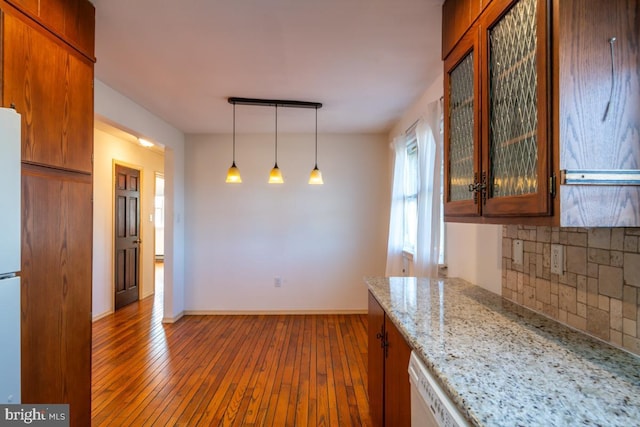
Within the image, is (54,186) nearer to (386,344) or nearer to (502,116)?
(386,344)

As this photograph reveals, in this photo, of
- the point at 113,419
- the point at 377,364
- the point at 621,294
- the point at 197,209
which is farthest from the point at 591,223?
the point at 197,209

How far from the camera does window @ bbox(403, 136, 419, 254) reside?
324 centimetres

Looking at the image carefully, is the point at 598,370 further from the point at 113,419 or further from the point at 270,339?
the point at 270,339

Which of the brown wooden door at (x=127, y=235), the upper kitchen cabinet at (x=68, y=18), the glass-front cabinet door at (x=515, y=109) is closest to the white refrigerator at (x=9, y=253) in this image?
the upper kitchen cabinet at (x=68, y=18)

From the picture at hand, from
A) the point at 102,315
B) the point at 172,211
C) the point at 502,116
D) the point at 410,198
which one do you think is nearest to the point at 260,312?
the point at 172,211

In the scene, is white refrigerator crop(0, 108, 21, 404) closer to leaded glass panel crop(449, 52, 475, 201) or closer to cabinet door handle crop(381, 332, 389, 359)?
cabinet door handle crop(381, 332, 389, 359)

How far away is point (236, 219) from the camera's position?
4.30 m

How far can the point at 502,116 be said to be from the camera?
3.75ft

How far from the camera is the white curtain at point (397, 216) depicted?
11.3 ft

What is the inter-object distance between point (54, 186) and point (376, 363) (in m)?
1.93

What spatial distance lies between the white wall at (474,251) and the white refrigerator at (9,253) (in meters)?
2.17

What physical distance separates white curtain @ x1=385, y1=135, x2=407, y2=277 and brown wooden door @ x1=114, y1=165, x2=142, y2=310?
12.5 feet

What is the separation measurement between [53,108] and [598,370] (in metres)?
2.32

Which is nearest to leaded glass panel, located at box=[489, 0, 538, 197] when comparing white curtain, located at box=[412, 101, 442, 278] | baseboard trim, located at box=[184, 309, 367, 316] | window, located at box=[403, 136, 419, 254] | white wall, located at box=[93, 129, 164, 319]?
white curtain, located at box=[412, 101, 442, 278]
